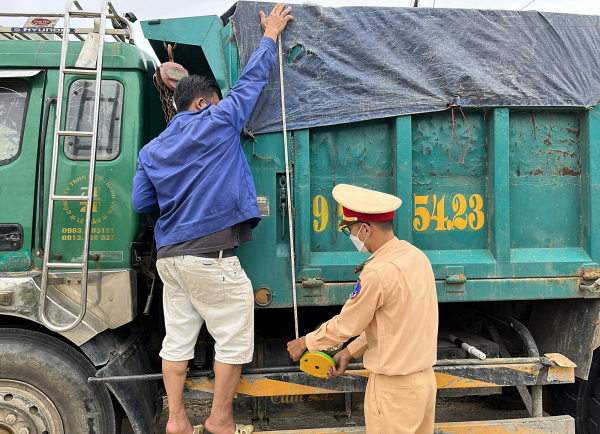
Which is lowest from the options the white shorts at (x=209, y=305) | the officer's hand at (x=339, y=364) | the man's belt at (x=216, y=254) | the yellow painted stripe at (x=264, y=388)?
the yellow painted stripe at (x=264, y=388)

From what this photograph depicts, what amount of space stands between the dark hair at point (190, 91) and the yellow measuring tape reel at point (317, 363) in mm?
1457

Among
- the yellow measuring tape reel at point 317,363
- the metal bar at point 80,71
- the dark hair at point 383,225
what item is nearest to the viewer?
the dark hair at point 383,225

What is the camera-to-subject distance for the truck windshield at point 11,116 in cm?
256

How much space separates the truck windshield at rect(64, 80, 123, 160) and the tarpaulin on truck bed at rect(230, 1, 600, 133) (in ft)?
2.52

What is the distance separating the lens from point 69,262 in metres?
2.54

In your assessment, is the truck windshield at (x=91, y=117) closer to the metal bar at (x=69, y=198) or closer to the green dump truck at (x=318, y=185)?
the green dump truck at (x=318, y=185)

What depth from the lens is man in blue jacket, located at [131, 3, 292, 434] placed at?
2311 mm

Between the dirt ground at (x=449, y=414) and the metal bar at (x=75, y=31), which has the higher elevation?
the metal bar at (x=75, y=31)

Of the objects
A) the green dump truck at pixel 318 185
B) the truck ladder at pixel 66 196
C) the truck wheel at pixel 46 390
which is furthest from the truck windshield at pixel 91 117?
the truck wheel at pixel 46 390

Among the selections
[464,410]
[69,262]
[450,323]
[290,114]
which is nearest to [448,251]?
[450,323]

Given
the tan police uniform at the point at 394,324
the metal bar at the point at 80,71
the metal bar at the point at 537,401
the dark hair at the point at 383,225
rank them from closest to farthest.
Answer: the tan police uniform at the point at 394,324 → the dark hair at the point at 383,225 → the metal bar at the point at 80,71 → the metal bar at the point at 537,401

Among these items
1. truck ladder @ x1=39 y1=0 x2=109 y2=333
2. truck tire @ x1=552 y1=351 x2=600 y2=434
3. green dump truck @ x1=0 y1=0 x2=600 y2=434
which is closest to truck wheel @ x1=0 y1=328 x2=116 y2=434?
green dump truck @ x1=0 y1=0 x2=600 y2=434

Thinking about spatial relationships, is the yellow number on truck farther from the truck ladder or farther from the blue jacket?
the truck ladder

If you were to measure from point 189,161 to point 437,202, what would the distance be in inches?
57.6
